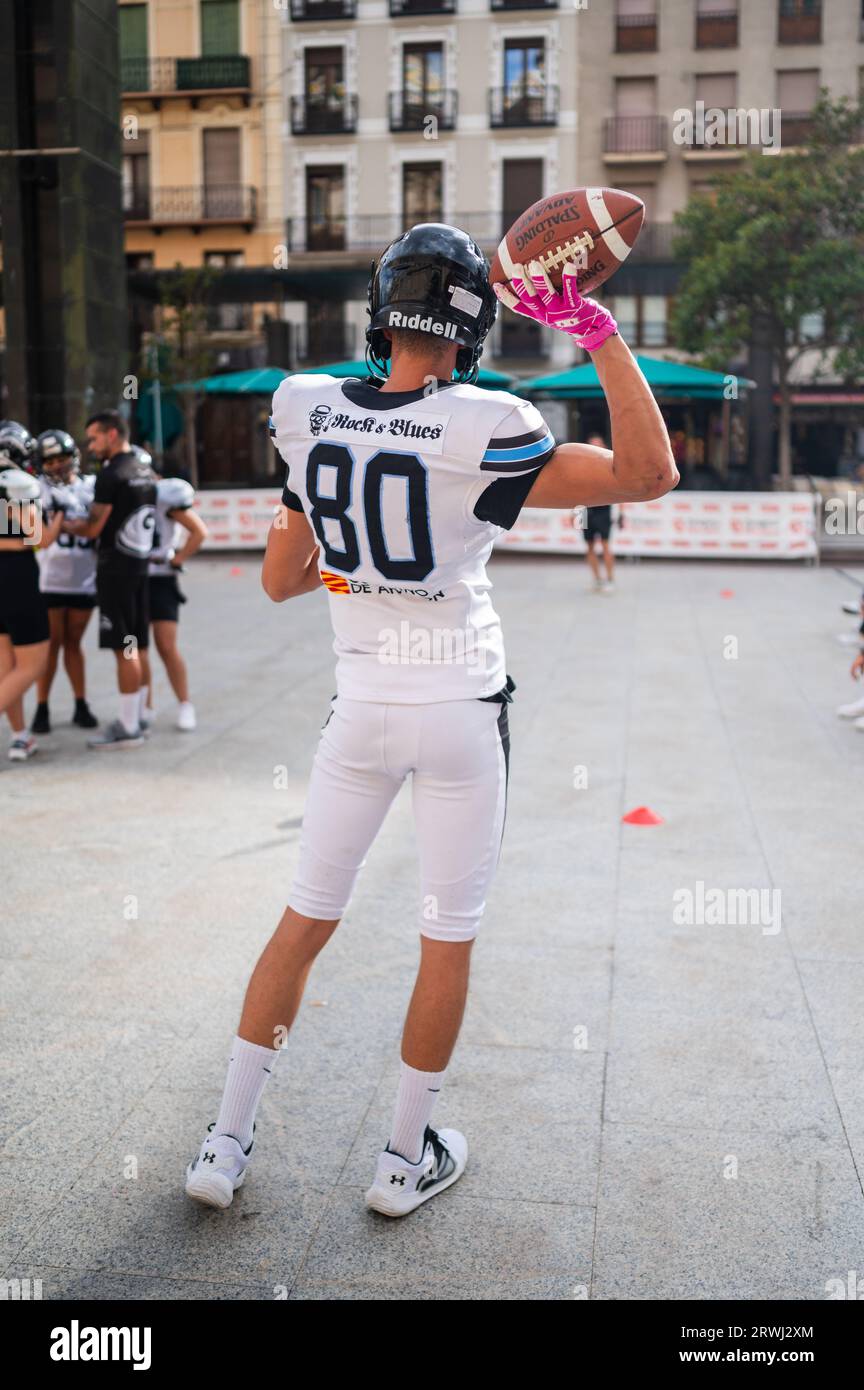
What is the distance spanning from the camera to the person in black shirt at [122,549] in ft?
24.2

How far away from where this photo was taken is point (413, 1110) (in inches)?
111

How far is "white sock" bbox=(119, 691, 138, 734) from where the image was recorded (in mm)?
7570

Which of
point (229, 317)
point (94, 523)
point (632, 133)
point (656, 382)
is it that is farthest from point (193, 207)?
point (94, 523)

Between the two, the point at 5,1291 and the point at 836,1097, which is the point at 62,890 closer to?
the point at 5,1291

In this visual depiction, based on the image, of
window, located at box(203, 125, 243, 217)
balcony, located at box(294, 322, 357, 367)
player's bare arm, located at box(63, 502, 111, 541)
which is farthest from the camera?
window, located at box(203, 125, 243, 217)

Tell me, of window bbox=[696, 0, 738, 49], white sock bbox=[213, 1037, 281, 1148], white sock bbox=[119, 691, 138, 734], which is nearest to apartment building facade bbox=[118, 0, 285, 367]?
window bbox=[696, 0, 738, 49]

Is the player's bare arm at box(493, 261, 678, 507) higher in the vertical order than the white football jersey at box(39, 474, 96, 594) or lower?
higher

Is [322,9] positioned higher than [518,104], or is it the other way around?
[322,9]

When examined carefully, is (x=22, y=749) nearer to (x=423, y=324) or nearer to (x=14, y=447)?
(x=14, y=447)

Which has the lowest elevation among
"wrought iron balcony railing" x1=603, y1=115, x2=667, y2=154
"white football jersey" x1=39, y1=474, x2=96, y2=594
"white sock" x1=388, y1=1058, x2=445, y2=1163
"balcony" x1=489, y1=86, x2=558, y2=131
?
"white sock" x1=388, y1=1058, x2=445, y2=1163

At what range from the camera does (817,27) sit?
114 ft

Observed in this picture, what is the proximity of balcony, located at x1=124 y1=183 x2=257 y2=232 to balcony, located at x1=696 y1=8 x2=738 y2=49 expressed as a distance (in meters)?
12.7

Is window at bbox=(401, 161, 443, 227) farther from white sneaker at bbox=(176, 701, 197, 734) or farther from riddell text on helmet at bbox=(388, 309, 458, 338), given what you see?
riddell text on helmet at bbox=(388, 309, 458, 338)

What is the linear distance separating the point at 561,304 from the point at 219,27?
124 ft
